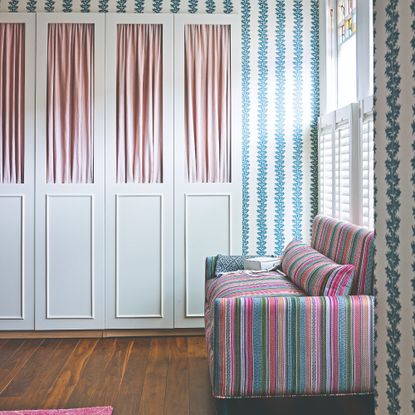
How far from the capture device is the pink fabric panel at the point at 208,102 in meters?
4.59

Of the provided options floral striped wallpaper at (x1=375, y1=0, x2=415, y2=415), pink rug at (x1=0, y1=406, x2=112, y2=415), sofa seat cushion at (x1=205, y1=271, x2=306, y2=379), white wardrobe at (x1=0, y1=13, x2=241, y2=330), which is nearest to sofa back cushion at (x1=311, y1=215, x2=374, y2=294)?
sofa seat cushion at (x1=205, y1=271, x2=306, y2=379)

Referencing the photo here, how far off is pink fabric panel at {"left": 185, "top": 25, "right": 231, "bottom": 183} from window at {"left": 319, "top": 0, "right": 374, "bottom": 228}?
2.40 feet

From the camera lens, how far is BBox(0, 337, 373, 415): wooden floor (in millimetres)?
3090

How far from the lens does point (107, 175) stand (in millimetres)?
4535

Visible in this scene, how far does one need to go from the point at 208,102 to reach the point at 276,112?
1.74 ft

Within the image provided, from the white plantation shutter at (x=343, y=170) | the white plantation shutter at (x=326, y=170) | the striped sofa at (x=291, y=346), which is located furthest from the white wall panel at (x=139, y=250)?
the striped sofa at (x=291, y=346)

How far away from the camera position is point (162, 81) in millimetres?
4562

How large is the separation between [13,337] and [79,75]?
202 centimetres

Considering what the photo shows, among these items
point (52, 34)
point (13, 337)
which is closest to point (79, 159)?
point (52, 34)

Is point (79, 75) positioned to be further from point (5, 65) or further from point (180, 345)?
point (180, 345)

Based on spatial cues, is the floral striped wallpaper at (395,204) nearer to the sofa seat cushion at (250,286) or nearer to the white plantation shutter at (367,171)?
the sofa seat cushion at (250,286)

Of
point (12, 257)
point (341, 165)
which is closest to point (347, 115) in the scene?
point (341, 165)

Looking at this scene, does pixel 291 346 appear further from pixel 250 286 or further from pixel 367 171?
pixel 367 171

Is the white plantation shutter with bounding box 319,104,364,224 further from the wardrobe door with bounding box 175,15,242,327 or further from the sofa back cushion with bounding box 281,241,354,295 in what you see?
the wardrobe door with bounding box 175,15,242,327
